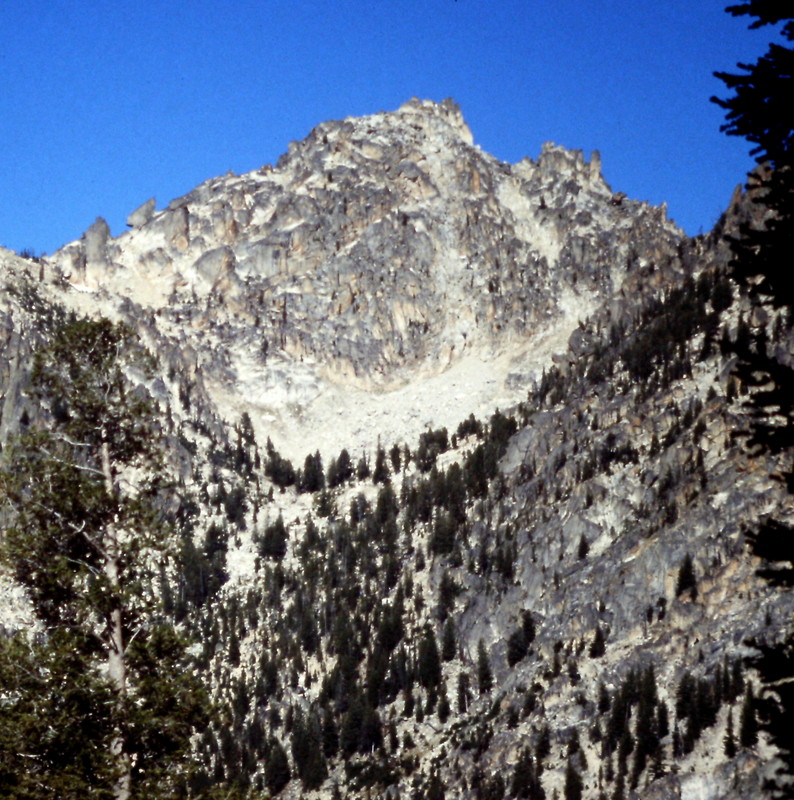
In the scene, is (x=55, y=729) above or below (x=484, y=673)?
below

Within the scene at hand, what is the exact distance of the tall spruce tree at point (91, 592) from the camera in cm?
2623

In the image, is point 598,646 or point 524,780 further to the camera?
point 598,646

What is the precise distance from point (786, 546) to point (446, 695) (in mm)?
171034

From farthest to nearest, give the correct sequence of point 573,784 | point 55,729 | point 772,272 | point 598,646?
point 598,646, point 573,784, point 55,729, point 772,272

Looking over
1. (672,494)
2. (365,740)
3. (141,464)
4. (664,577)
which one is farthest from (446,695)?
(141,464)

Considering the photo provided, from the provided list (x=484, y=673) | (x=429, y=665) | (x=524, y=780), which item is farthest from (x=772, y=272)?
(x=429, y=665)

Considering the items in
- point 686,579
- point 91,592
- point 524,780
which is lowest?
point 91,592

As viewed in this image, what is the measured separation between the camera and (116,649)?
2758 cm

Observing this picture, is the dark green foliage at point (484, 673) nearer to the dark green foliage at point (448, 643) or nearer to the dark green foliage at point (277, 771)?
the dark green foliage at point (448, 643)

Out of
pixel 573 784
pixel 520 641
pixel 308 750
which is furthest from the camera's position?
pixel 520 641

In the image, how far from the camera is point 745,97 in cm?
1884

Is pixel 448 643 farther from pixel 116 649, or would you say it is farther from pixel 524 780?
pixel 116 649

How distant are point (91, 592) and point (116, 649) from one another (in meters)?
1.40

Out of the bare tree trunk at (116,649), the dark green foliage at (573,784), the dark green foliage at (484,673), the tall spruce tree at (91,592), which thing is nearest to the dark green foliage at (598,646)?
the dark green foliage at (484,673)
